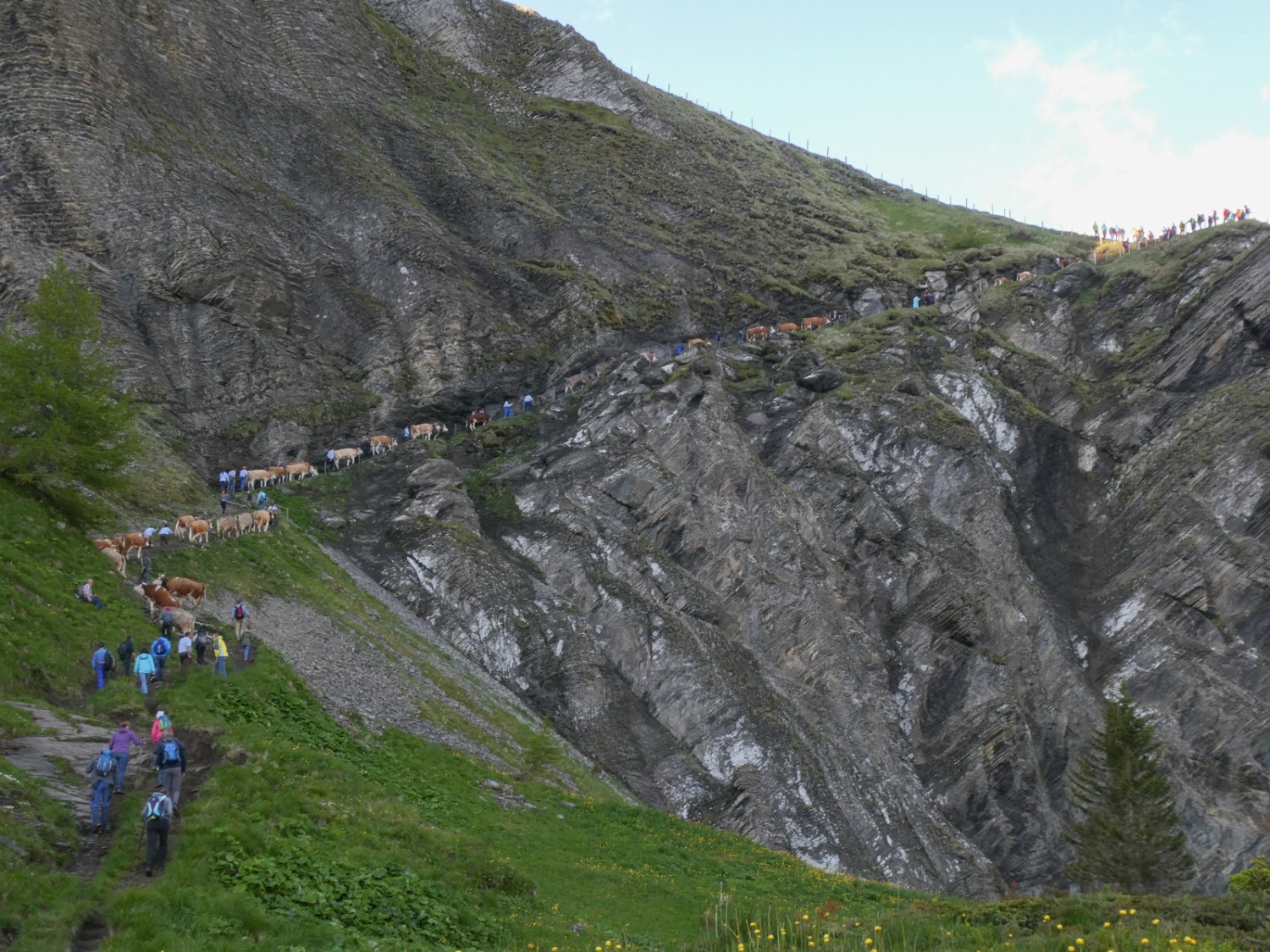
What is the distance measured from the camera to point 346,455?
6147 cm

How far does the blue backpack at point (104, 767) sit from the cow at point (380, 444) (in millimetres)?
43807

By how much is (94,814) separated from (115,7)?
7636cm

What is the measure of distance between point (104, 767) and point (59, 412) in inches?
845

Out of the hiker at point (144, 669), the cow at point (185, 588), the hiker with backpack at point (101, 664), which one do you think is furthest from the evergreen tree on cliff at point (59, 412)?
the hiker at point (144, 669)

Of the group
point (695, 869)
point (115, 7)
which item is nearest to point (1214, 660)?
point (695, 869)

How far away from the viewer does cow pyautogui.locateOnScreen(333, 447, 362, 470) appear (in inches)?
2406

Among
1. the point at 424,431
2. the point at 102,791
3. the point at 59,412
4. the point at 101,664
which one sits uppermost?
the point at 424,431

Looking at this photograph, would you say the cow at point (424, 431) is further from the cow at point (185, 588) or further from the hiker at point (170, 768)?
the hiker at point (170, 768)

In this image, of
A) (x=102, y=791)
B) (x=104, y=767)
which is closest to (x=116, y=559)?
(x=104, y=767)

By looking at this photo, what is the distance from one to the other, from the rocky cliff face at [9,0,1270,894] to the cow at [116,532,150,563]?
47.9 feet

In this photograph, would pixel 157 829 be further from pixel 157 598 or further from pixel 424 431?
pixel 424 431

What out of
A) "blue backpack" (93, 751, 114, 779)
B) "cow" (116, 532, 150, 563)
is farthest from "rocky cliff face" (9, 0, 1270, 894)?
"blue backpack" (93, 751, 114, 779)

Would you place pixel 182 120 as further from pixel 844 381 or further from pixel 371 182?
pixel 844 381

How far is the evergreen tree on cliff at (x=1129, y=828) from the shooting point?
4191 centimetres
